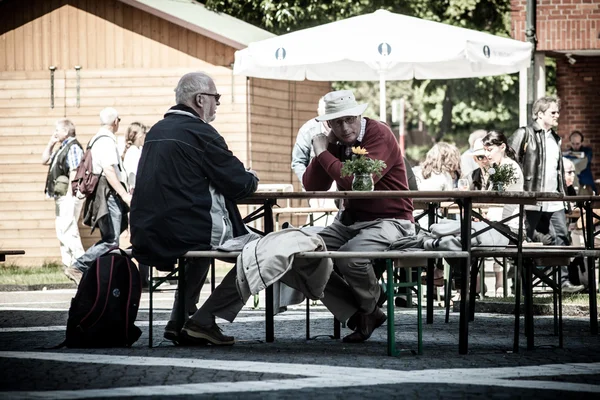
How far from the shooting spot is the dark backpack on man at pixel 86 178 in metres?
14.8

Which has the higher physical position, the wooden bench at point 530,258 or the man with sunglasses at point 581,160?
the man with sunglasses at point 581,160

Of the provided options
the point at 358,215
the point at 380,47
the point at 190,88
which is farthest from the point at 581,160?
the point at 190,88

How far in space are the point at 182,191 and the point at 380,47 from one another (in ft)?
22.3

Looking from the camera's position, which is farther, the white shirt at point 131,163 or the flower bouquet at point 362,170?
the white shirt at point 131,163

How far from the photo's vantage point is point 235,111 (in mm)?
19891

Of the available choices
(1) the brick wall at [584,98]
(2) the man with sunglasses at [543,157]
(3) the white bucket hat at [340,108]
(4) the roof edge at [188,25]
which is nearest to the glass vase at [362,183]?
(3) the white bucket hat at [340,108]

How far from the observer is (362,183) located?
8.48 m

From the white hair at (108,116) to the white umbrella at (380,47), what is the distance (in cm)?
180

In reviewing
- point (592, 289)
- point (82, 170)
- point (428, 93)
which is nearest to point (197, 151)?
point (592, 289)

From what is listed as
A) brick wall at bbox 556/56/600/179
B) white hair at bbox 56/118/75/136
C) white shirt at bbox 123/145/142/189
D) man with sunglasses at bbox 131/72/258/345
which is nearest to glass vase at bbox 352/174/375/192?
man with sunglasses at bbox 131/72/258/345

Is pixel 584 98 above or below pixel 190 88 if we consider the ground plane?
above

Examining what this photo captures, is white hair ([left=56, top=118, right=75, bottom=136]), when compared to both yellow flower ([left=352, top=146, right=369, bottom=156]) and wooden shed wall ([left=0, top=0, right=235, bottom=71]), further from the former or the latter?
yellow flower ([left=352, top=146, right=369, bottom=156])

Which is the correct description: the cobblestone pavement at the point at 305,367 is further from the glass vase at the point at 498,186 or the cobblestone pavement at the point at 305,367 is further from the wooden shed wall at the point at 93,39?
the wooden shed wall at the point at 93,39

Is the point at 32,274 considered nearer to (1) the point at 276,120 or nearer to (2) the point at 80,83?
(2) the point at 80,83
